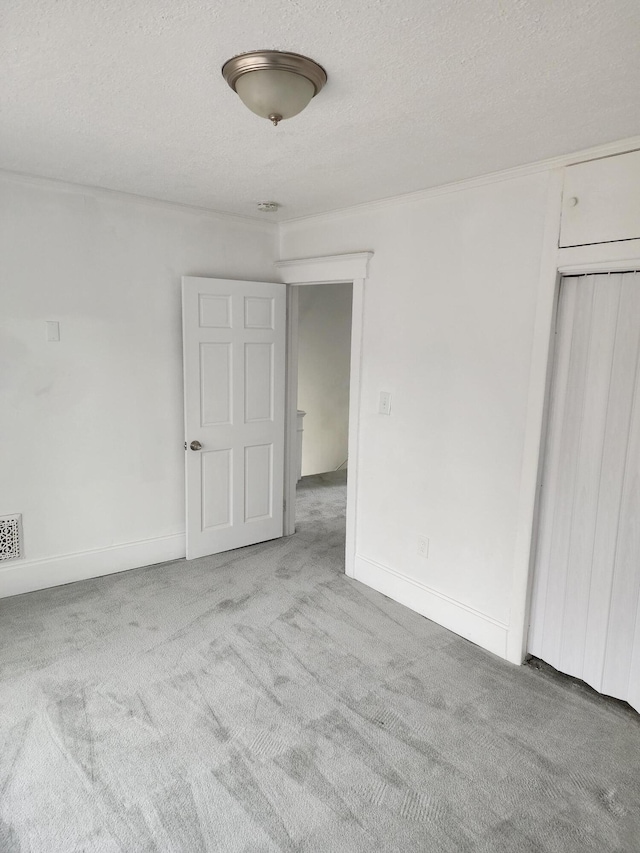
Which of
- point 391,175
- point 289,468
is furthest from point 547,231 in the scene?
point 289,468

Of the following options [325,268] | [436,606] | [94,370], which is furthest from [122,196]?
[436,606]

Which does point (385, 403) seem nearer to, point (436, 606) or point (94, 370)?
point (436, 606)

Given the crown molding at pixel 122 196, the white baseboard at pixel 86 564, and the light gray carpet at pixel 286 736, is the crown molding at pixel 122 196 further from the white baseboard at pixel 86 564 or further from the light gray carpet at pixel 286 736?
the light gray carpet at pixel 286 736

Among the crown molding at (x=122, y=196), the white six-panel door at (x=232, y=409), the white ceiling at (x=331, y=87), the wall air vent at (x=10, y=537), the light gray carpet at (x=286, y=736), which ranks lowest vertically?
the light gray carpet at (x=286, y=736)

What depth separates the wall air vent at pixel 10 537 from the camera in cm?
327

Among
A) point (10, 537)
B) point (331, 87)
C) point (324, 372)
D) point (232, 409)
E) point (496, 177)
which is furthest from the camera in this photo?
point (324, 372)

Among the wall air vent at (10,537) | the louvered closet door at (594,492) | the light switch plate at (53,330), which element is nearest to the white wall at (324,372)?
the light switch plate at (53,330)

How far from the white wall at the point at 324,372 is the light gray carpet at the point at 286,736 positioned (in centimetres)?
340

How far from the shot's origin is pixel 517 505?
275 centimetres

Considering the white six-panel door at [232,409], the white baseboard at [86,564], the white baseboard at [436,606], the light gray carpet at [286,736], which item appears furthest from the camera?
the white six-panel door at [232,409]

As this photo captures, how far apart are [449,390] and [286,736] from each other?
1.84 meters

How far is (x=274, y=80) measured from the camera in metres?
1.67

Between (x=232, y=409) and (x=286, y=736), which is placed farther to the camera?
(x=232, y=409)

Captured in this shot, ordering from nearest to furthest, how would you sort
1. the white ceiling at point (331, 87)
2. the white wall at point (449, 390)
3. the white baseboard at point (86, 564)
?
1. the white ceiling at point (331, 87)
2. the white wall at point (449, 390)
3. the white baseboard at point (86, 564)
